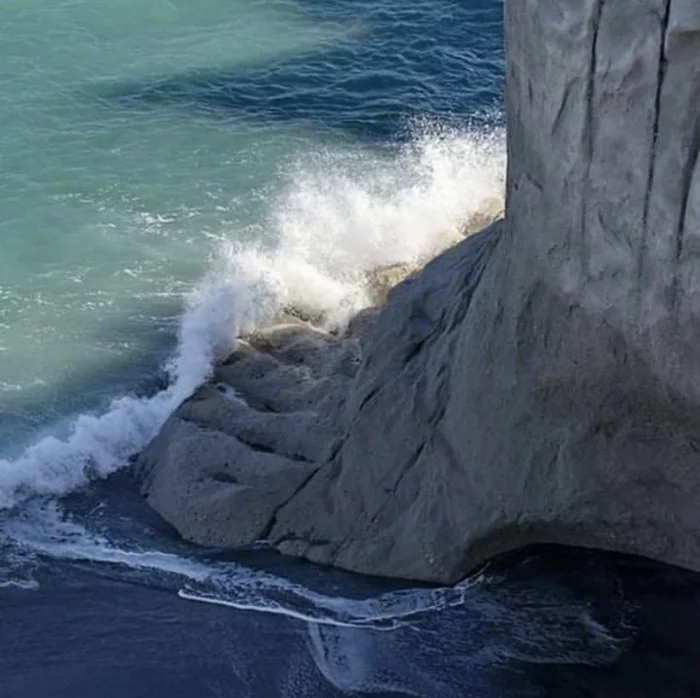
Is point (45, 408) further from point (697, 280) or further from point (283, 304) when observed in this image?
point (697, 280)

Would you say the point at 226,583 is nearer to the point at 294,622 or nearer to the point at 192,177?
the point at 294,622

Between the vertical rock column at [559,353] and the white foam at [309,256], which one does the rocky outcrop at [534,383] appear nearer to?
the vertical rock column at [559,353]

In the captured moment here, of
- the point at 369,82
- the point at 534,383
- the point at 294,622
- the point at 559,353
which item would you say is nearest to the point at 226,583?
the point at 294,622

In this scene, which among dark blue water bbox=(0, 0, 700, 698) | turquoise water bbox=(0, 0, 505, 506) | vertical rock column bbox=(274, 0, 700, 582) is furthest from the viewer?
turquoise water bbox=(0, 0, 505, 506)

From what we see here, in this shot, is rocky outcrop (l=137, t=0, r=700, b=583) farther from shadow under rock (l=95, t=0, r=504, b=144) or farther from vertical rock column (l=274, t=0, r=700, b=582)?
shadow under rock (l=95, t=0, r=504, b=144)

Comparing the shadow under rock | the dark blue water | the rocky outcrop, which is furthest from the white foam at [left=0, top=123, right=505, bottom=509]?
the shadow under rock

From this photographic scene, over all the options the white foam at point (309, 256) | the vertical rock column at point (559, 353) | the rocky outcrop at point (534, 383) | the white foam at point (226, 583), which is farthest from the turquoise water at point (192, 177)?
the vertical rock column at point (559, 353)
